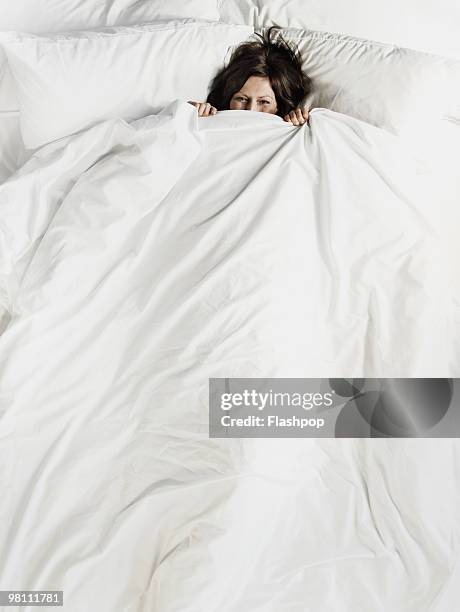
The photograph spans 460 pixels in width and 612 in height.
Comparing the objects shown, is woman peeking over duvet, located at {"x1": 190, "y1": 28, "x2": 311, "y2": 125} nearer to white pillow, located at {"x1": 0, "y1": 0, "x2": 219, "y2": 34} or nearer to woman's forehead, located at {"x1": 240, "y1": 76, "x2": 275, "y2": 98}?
woman's forehead, located at {"x1": 240, "y1": 76, "x2": 275, "y2": 98}

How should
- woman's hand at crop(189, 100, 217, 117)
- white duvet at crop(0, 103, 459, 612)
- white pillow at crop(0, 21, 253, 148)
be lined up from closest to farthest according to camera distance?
white duvet at crop(0, 103, 459, 612)
white pillow at crop(0, 21, 253, 148)
woman's hand at crop(189, 100, 217, 117)

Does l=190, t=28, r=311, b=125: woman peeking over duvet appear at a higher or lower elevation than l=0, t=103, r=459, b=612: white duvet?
higher

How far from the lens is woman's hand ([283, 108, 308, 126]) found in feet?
5.13

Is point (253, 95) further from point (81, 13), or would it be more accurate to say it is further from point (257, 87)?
point (81, 13)

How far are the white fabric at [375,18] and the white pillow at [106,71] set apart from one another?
0.17 meters

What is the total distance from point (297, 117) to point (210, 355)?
730 mm

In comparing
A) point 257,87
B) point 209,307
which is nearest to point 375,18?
point 257,87

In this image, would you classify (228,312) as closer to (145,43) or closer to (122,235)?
(122,235)

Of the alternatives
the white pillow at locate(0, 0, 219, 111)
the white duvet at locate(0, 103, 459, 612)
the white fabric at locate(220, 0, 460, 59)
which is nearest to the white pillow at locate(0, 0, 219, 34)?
the white pillow at locate(0, 0, 219, 111)

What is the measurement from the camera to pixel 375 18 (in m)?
1.65

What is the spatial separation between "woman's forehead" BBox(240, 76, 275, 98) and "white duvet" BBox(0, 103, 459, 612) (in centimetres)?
17

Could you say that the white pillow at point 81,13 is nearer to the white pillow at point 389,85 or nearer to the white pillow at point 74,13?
the white pillow at point 74,13

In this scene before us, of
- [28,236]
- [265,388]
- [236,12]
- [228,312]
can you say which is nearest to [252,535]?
[265,388]

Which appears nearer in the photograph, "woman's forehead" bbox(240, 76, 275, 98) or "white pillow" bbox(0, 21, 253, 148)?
"white pillow" bbox(0, 21, 253, 148)
